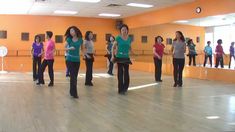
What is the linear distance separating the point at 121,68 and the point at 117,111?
206cm

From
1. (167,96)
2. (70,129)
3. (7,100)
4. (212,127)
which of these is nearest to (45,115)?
(70,129)

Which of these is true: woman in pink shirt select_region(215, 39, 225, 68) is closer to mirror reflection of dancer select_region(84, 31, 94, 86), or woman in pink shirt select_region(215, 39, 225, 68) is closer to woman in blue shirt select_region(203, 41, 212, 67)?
woman in blue shirt select_region(203, 41, 212, 67)

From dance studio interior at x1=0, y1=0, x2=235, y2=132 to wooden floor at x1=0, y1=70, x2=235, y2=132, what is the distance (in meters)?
0.01

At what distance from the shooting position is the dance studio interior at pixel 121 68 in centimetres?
478

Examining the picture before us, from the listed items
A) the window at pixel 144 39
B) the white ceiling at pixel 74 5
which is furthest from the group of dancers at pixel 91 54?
the window at pixel 144 39

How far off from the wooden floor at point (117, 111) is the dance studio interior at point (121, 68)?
1 cm

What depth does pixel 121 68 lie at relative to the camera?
7.34 meters

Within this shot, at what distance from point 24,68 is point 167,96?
445 inches

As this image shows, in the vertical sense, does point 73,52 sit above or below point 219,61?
above

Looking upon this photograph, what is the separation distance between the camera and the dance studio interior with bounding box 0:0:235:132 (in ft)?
15.7

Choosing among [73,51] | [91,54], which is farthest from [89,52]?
[73,51]

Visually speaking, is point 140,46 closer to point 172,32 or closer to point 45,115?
point 172,32

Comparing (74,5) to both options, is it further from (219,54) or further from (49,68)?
(219,54)

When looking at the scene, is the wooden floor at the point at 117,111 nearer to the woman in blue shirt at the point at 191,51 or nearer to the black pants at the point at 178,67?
the black pants at the point at 178,67
